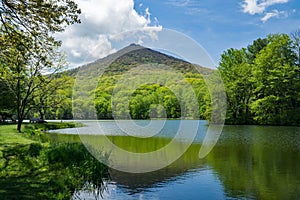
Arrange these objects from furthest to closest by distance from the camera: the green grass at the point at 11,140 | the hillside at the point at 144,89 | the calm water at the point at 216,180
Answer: the hillside at the point at 144,89
the green grass at the point at 11,140
the calm water at the point at 216,180

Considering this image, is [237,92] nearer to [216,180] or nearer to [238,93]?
[238,93]

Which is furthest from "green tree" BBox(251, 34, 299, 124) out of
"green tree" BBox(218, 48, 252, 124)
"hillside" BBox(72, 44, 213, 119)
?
"hillside" BBox(72, 44, 213, 119)

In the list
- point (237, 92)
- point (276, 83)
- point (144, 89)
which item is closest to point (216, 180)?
point (144, 89)

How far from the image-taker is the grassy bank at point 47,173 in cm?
890

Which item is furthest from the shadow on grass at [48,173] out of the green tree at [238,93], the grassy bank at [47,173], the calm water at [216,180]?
the green tree at [238,93]

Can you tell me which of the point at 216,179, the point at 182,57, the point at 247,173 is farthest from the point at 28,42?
the point at 247,173

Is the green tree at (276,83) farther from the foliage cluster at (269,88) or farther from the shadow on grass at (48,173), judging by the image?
the shadow on grass at (48,173)

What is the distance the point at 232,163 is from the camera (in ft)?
52.0

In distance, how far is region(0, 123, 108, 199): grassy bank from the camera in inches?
350

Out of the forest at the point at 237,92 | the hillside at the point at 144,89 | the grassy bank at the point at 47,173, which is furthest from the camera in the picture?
the forest at the point at 237,92

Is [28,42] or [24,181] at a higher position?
[28,42]

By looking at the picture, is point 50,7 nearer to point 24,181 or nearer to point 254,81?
point 24,181

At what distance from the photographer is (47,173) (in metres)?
11.2

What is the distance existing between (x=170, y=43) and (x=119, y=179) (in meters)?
8.21
